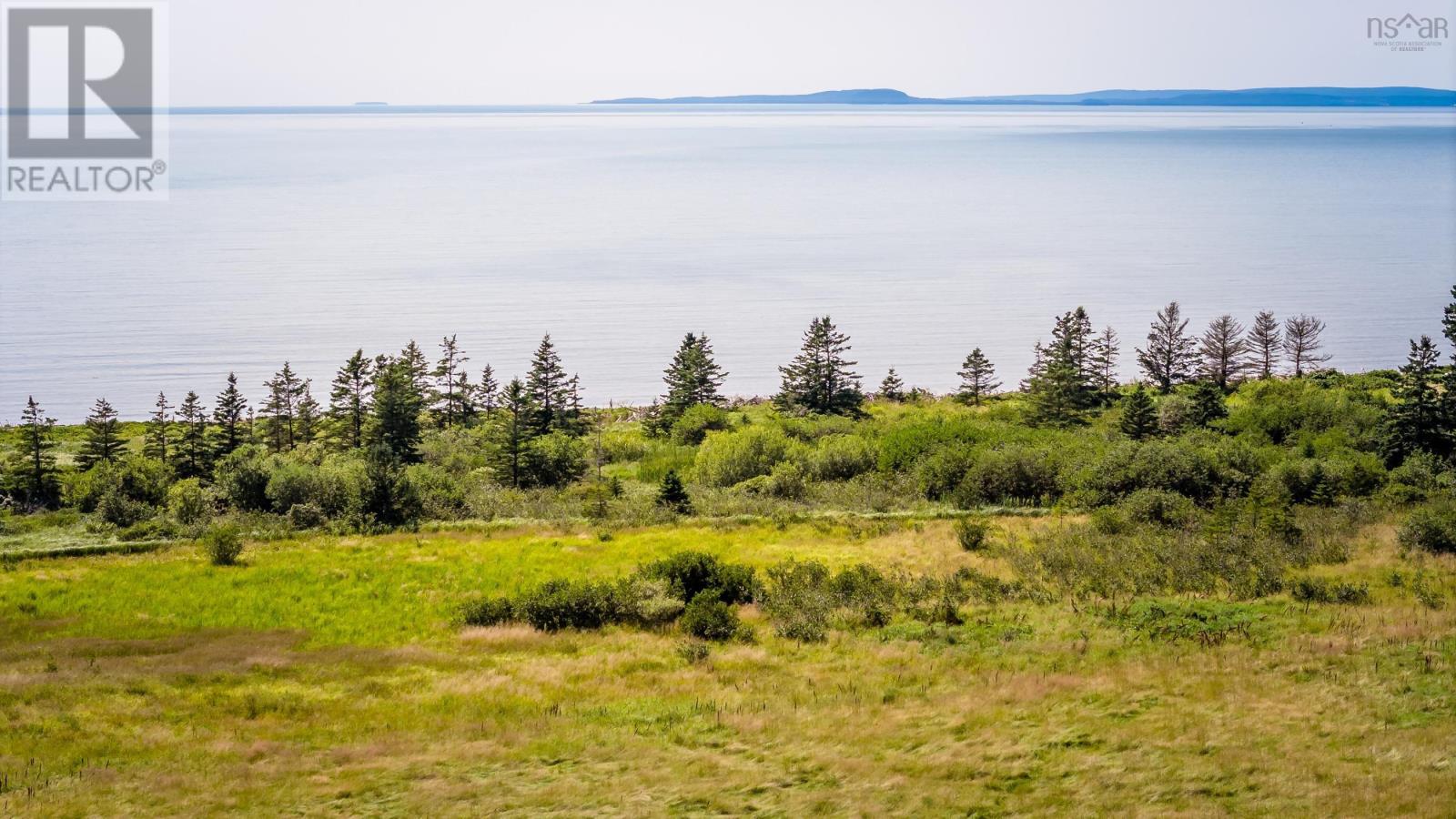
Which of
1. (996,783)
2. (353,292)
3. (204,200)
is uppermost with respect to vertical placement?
(204,200)

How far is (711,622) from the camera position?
28.3 m

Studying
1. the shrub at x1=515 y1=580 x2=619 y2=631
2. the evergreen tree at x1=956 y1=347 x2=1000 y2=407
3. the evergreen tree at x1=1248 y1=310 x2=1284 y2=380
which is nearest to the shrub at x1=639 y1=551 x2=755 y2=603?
the shrub at x1=515 y1=580 x2=619 y2=631

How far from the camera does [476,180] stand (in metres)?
193

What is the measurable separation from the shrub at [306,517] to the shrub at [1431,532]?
3583cm

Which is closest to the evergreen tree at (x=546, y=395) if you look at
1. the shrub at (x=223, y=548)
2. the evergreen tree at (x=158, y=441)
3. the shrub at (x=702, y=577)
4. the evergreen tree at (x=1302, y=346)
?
the evergreen tree at (x=158, y=441)

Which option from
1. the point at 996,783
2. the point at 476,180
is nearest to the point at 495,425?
the point at 996,783

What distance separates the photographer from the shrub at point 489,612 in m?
29.6

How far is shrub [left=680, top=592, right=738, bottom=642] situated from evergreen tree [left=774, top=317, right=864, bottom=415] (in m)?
32.5

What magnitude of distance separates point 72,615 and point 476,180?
170862 mm

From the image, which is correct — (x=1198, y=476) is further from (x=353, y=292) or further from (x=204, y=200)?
(x=204, y=200)

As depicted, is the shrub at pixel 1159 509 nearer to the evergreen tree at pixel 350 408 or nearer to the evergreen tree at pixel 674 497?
the evergreen tree at pixel 674 497

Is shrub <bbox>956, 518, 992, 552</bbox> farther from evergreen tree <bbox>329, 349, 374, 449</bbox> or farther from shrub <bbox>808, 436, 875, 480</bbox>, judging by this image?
evergreen tree <bbox>329, 349, 374, 449</bbox>

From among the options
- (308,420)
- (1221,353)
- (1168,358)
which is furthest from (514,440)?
(1221,353)

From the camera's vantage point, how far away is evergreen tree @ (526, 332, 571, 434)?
56812 mm
